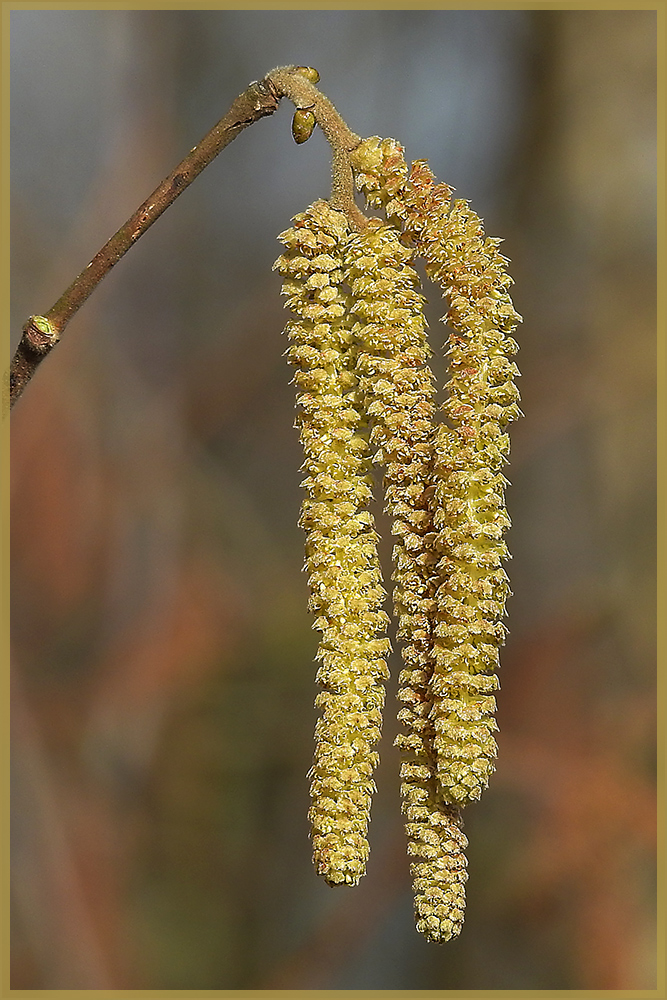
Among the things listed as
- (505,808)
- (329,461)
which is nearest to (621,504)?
(505,808)

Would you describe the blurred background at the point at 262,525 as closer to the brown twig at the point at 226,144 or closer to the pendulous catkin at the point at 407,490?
the pendulous catkin at the point at 407,490

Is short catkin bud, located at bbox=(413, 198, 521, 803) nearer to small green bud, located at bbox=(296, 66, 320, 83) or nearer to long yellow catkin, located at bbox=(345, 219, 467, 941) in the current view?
long yellow catkin, located at bbox=(345, 219, 467, 941)

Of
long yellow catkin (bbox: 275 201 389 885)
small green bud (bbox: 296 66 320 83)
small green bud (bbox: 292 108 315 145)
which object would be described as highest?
small green bud (bbox: 296 66 320 83)

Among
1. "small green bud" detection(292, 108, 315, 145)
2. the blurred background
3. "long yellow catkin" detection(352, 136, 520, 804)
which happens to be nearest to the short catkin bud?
"long yellow catkin" detection(352, 136, 520, 804)

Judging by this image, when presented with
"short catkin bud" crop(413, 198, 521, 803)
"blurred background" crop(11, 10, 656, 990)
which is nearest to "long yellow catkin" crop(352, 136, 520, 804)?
"short catkin bud" crop(413, 198, 521, 803)

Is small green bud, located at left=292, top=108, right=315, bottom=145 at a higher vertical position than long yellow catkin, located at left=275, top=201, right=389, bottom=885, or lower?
higher

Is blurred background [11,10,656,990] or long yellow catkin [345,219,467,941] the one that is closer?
long yellow catkin [345,219,467,941]

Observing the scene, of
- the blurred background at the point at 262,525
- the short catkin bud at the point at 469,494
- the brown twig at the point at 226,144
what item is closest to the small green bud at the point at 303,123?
the brown twig at the point at 226,144
